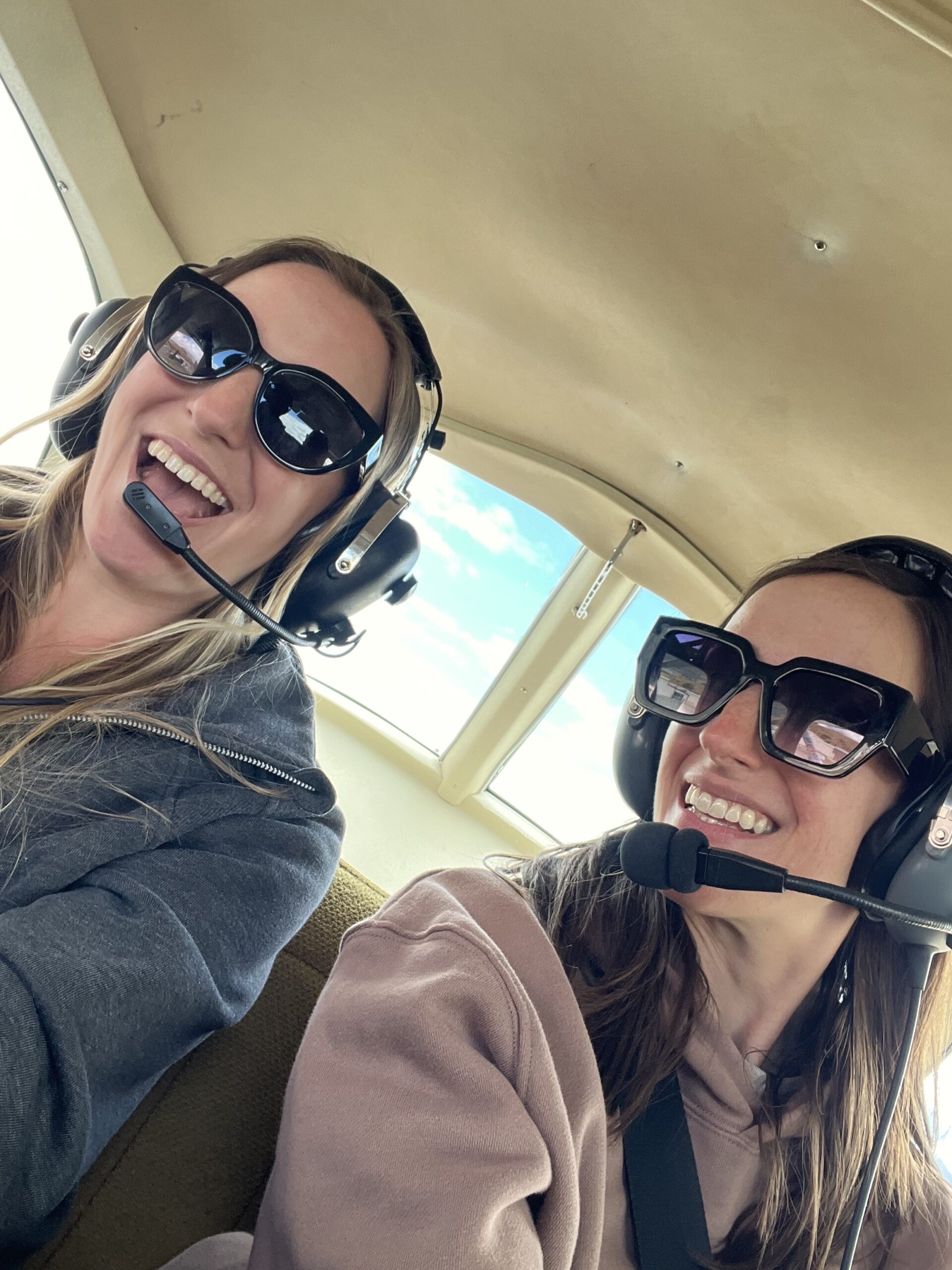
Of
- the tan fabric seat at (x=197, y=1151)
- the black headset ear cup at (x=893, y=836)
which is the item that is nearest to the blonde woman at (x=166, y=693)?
the tan fabric seat at (x=197, y=1151)

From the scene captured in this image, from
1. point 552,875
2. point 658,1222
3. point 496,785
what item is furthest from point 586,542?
point 496,785

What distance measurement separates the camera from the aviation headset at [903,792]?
3.93 feet

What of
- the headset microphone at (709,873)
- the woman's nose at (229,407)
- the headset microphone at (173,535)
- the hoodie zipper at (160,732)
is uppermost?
the woman's nose at (229,407)

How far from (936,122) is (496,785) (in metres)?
3.69

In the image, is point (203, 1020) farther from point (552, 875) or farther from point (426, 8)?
point (426, 8)

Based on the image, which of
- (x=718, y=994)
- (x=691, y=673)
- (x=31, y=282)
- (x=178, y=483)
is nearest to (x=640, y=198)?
(x=691, y=673)

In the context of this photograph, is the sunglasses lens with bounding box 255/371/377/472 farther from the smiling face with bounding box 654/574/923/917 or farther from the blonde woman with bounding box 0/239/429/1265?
the smiling face with bounding box 654/574/923/917

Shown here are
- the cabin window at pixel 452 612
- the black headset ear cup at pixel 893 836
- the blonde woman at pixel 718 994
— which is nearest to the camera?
the blonde woman at pixel 718 994

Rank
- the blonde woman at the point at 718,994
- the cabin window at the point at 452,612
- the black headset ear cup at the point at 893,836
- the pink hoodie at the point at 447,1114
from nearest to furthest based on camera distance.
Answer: the pink hoodie at the point at 447,1114 < the blonde woman at the point at 718,994 < the black headset ear cup at the point at 893,836 < the cabin window at the point at 452,612

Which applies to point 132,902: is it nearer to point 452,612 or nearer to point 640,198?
point 640,198

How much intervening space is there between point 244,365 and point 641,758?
0.86 m

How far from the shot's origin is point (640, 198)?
1.40 m

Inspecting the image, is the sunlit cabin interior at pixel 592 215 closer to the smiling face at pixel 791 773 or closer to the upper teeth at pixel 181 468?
the smiling face at pixel 791 773

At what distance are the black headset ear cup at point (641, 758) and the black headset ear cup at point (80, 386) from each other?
3.26 ft
